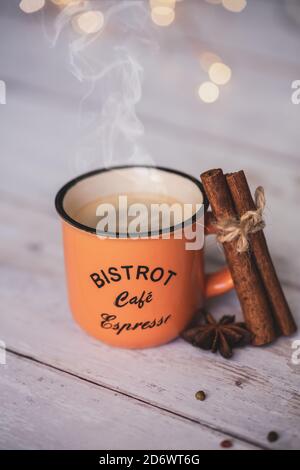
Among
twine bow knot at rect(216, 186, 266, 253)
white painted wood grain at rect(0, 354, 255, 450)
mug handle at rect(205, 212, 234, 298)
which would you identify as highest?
twine bow knot at rect(216, 186, 266, 253)

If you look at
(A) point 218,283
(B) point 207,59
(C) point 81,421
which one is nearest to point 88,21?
(B) point 207,59

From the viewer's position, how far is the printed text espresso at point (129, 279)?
3.03ft

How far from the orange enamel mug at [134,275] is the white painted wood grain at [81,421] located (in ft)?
0.40

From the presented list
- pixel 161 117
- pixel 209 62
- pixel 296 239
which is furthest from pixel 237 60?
pixel 296 239

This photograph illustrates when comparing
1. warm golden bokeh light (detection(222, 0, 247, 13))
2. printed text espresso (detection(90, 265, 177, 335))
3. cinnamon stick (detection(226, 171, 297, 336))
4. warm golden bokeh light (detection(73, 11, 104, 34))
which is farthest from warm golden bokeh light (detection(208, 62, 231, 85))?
printed text espresso (detection(90, 265, 177, 335))

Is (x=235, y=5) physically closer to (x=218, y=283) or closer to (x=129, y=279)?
(x=218, y=283)

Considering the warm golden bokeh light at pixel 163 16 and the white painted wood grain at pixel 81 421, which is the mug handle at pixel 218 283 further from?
the warm golden bokeh light at pixel 163 16

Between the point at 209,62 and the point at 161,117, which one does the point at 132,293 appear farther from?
the point at 209,62

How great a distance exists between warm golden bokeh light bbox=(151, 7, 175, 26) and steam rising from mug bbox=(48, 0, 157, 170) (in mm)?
23

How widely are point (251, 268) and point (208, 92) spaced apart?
91 centimetres

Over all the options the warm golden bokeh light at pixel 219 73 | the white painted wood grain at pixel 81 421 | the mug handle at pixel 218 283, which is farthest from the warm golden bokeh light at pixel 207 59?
the white painted wood grain at pixel 81 421

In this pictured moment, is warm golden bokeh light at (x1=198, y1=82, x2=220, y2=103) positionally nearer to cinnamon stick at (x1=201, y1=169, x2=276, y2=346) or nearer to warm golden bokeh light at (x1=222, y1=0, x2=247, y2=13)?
warm golden bokeh light at (x1=222, y1=0, x2=247, y2=13)

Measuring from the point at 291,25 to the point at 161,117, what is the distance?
465 millimetres

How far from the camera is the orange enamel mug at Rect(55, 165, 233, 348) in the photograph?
36.0 inches
